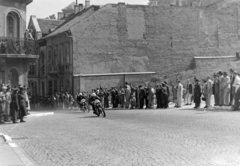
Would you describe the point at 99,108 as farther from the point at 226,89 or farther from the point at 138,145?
the point at 138,145

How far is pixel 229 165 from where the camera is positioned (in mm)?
8094

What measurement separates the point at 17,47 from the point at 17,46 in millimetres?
65

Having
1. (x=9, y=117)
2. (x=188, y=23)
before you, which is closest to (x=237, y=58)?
(x=188, y=23)

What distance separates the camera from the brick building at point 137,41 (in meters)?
43.2

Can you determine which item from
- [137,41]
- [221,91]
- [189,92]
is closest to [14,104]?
[221,91]

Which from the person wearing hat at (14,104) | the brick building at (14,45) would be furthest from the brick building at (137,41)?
the person wearing hat at (14,104)

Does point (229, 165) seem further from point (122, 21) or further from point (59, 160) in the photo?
point (122, 21)

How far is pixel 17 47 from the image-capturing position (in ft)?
91.5

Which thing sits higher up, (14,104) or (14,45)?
(14,45)

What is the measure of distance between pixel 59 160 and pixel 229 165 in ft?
12.1

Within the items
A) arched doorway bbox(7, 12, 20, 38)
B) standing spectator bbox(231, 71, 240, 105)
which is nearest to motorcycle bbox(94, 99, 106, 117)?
standing spectator bbox(231, 71, 240, 105)

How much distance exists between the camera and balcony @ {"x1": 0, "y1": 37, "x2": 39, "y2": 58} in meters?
27.3

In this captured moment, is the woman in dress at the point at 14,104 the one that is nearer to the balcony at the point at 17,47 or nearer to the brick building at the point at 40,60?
the balcony at the point at 17,47

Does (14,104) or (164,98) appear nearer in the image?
(14,104)
